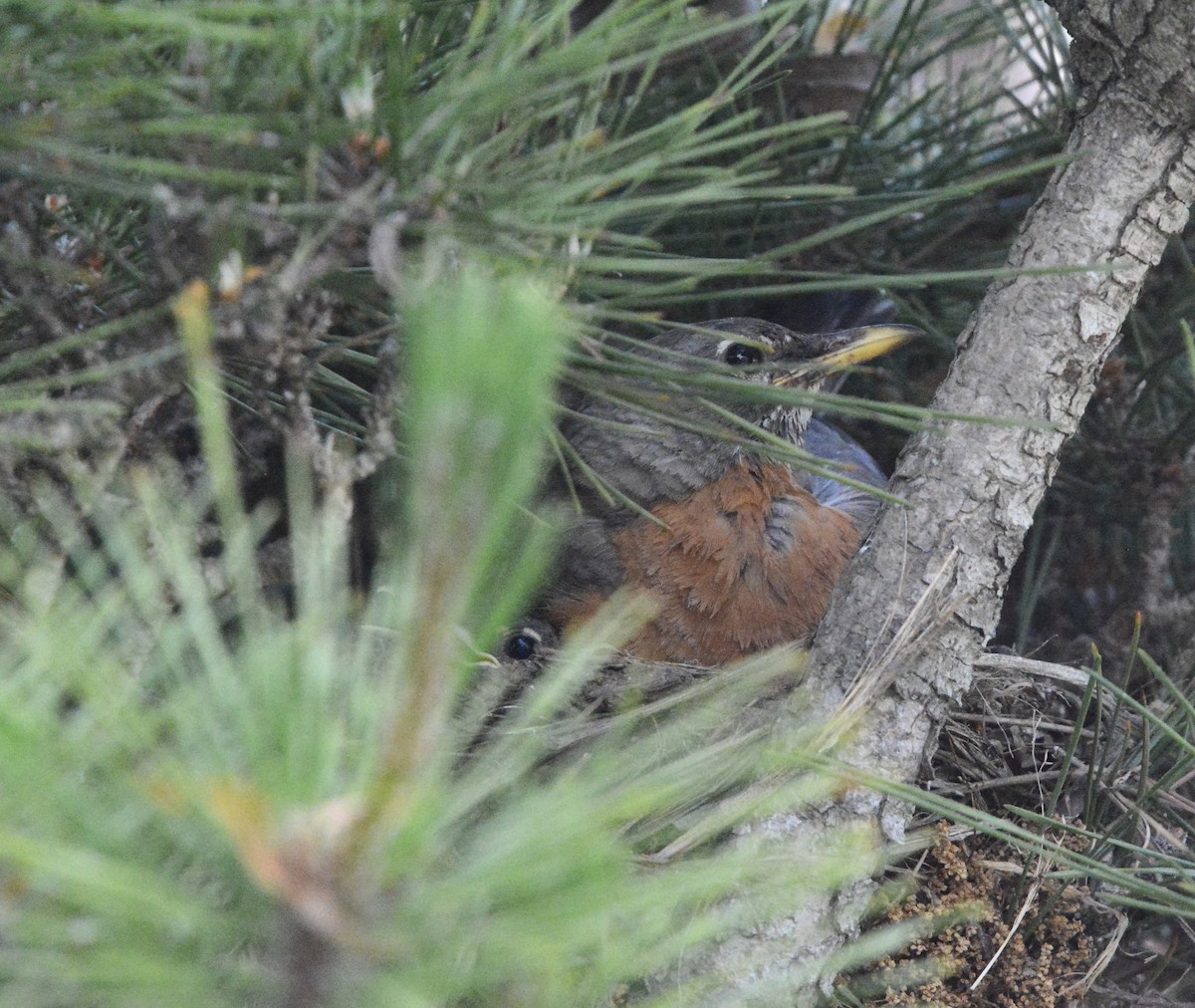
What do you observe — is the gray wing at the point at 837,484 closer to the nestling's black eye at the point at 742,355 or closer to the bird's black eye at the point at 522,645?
the nestling's black eye at the point at 742,355

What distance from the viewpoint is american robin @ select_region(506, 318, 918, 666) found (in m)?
Result: 2.48

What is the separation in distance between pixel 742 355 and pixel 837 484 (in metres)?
0.37

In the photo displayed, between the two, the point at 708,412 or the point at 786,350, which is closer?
the point at 708,412

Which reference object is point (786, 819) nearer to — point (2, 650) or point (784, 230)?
point (2, 650)

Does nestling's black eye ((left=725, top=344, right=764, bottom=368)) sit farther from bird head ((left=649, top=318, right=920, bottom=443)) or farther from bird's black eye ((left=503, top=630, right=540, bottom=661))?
bird's black eye ((left=503, top=630, right=540, bottom=661))

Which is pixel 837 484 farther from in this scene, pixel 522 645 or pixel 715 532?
pixel 522 645

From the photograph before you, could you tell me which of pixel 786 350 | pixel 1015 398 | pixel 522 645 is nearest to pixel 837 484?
pixel 786 350

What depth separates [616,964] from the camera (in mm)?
922

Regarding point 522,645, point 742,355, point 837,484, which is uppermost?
point 742,355

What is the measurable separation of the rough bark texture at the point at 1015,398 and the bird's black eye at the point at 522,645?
0.73 meters

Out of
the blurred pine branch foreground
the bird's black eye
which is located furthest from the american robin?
the blurred pine branch foreground

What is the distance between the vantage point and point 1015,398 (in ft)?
5.92

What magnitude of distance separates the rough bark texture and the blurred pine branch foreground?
0.20m

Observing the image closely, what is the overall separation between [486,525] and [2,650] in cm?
48
